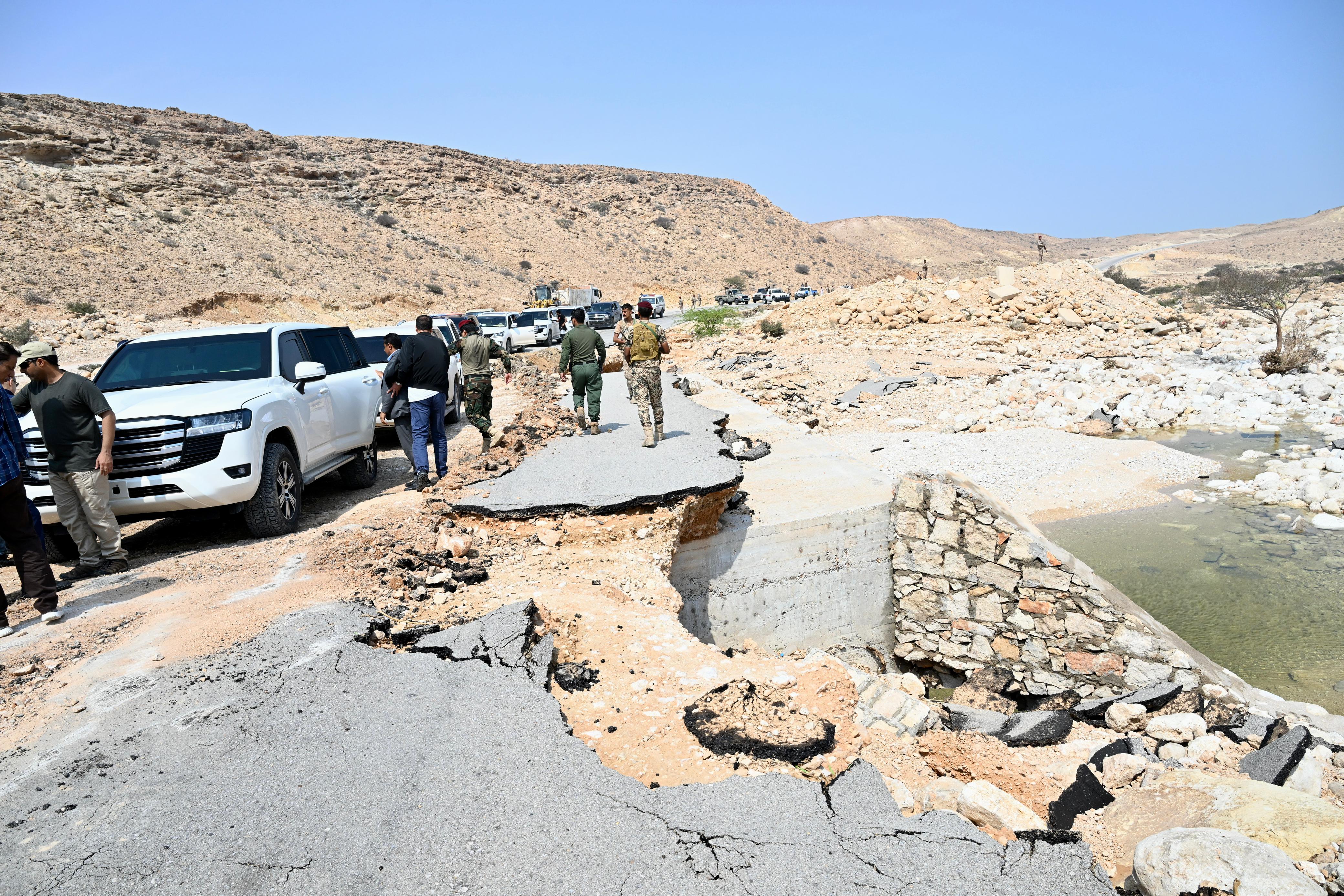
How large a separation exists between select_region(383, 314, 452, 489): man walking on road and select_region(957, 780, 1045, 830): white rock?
6.62m

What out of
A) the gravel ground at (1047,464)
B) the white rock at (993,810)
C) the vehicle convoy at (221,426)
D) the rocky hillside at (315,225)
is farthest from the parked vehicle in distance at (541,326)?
the white rock at (993,810)

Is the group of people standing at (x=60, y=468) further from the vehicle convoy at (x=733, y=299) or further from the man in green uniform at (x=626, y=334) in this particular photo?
the vehicle convoy at (x=733, y=299)

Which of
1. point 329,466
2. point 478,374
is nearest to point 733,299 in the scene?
point 478,374

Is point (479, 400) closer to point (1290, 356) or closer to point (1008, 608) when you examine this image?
point (1008, 608)

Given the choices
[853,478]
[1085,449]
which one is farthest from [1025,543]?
[1085,449]

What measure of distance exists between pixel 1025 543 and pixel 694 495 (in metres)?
3.70

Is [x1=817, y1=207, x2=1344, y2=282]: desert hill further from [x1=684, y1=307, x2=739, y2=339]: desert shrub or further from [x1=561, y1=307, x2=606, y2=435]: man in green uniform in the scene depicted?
[x1=561, y1=307, x2=606, y2=435]: man in green uniform

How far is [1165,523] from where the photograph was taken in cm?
1144

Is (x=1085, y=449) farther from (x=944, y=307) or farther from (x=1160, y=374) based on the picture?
(x=944, y=307)

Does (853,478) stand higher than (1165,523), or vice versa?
(853,478)

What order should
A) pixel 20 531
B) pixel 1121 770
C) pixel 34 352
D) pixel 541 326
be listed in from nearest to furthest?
1. pixel 1121 770
2. pixel 20 531
3. pixel 34 352
4. pixel 541 326

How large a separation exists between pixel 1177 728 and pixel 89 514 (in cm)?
873

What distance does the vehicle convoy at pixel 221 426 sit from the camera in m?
6.19

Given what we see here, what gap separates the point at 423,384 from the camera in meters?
8.38
